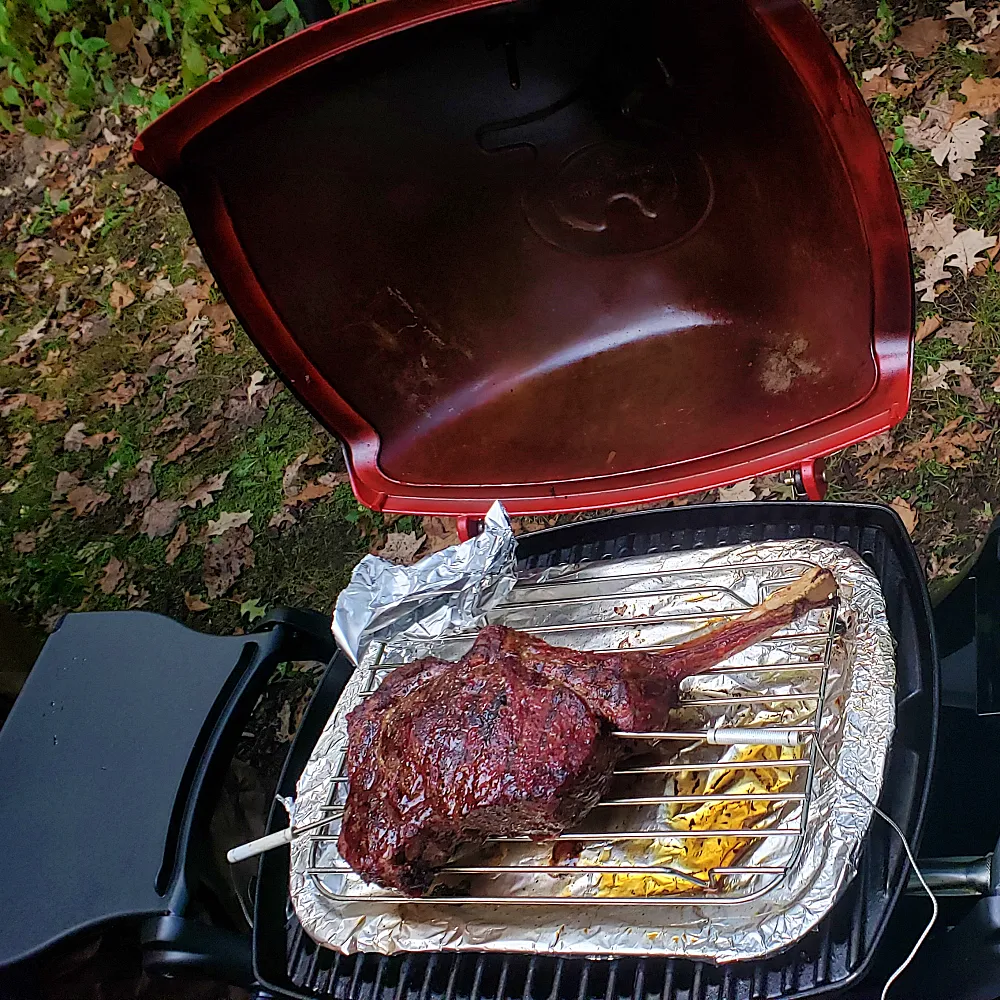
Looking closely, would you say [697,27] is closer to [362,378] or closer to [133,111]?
[362,378]

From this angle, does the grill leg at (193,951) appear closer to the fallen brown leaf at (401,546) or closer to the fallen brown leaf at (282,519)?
the fallen brown leaf at (401,546)

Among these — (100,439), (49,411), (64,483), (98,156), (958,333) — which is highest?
(98,156)

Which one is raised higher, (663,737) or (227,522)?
(227,522)

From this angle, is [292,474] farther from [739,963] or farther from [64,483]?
[739,963]

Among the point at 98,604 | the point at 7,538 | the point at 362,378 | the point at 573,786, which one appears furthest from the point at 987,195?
the point at 7,538

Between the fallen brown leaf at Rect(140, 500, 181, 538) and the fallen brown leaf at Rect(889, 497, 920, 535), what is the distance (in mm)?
2975

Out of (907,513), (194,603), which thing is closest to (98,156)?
(194,603)

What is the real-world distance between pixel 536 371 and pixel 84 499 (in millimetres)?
2920

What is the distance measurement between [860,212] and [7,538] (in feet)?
13.0

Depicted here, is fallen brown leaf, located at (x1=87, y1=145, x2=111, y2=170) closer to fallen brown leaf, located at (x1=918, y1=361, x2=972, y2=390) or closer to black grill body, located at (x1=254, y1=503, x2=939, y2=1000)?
black grill body, located at (x1=254, y1=503, x2=939, y2=1000)

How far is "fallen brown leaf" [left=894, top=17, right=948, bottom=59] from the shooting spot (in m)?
3.31

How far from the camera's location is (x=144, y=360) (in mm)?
4371

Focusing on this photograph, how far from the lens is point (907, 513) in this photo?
269 cm

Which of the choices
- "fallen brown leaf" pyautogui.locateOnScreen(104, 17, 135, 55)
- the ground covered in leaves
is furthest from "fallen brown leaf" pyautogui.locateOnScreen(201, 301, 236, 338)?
"fallen brown leaf" pyautogui.locateOnScreen(104, 17, 135, 55)
